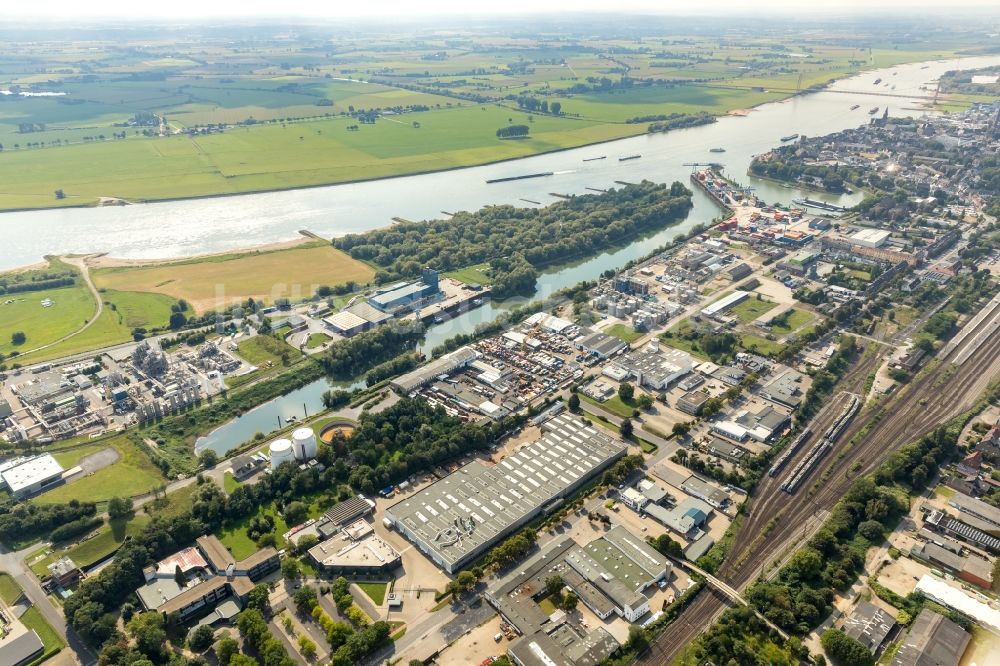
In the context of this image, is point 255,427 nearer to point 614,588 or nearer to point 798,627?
point 614,588

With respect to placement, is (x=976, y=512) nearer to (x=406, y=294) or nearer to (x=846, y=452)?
(x=846, y=452)

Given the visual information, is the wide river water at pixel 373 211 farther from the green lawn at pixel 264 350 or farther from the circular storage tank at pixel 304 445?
the circular storage tank at pixel 304 445

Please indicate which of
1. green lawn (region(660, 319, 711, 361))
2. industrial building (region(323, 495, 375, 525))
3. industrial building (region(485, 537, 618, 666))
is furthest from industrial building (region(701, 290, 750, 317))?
industrial building (region(323, 495, 375, 525))

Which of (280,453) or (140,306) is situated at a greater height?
(280,453)

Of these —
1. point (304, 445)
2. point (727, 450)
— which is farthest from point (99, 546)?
point (727, 450)

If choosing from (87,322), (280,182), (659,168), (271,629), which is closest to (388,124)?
(280,182)
